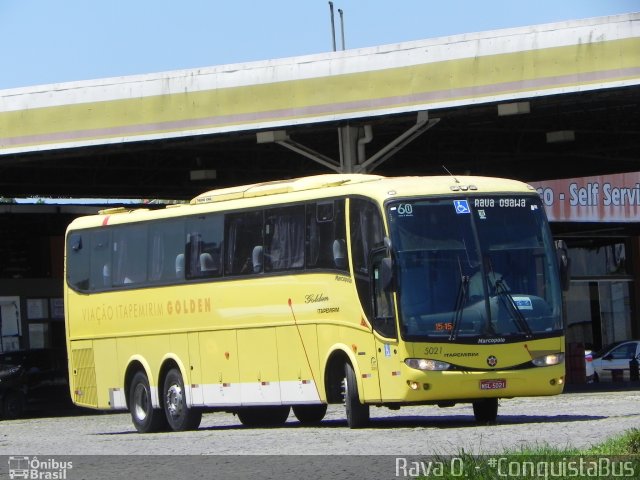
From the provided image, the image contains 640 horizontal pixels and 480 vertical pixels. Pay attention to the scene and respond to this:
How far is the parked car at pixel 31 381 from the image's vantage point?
3391 centimetres

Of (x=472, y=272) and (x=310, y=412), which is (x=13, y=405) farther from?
(x=472, y=272)

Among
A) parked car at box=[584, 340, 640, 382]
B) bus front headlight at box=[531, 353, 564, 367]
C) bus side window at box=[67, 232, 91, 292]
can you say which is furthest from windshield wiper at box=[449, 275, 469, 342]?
parked car at box=[584, 340, 640, 382]

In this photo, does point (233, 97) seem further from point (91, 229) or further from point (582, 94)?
point (582, 94)

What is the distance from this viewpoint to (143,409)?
24422mm

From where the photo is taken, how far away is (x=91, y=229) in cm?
2614

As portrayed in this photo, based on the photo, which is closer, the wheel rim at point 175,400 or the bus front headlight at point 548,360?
the bus front headlight at point 548,360

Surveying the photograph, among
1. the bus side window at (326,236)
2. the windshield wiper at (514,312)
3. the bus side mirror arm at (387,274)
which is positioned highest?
the bus side window at (326,236)

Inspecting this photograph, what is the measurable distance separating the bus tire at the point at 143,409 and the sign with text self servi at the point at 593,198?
62.5 ft

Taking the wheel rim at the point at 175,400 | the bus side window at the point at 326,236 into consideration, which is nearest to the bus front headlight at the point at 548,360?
the bus side window at the point at 326,236

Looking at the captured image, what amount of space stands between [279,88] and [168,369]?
7.17 m

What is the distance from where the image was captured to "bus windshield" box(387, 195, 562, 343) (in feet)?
62.4

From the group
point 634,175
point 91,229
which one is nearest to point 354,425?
point 91,229

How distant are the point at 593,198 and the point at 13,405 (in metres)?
18.8

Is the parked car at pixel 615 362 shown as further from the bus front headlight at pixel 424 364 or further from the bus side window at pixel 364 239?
the bus front headlight at pixel 424 364
